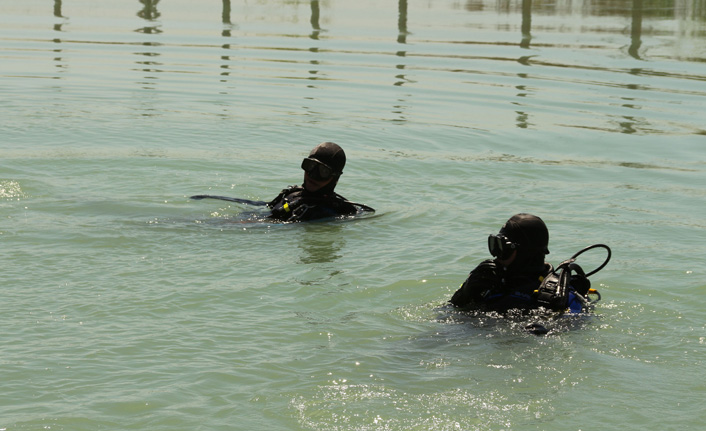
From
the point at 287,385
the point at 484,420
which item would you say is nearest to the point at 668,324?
the point at 484,420

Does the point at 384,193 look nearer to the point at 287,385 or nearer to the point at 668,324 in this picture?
the point at 668,324

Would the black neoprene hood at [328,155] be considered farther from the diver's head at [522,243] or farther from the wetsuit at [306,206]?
the diver's head at [522,243]

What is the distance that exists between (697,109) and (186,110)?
8.29 metres

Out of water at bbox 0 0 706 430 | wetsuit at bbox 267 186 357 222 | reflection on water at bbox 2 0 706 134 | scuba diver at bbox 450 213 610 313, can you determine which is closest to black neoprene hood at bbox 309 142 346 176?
wetsuit at bbox 267 186 357 222

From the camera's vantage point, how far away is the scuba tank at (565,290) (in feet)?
20.3

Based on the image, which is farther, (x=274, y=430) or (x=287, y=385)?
(x=287, y=385)

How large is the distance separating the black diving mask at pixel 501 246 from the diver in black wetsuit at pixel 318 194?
9.43ft

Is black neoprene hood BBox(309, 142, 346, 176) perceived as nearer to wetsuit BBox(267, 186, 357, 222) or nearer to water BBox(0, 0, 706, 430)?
wetsuit BBox(267, 186, 357, 222)

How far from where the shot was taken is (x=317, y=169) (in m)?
8.93

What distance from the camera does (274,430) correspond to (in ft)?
16.8

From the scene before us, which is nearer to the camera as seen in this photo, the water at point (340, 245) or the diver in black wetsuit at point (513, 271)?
the water at point (340, 245)

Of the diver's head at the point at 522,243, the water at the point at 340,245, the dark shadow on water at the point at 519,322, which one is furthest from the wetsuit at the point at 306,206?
the diver's head at the point at 522,243

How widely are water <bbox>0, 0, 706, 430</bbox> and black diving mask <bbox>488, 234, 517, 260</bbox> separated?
1.49 feet

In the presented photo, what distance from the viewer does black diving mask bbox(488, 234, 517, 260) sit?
623 centimetres
